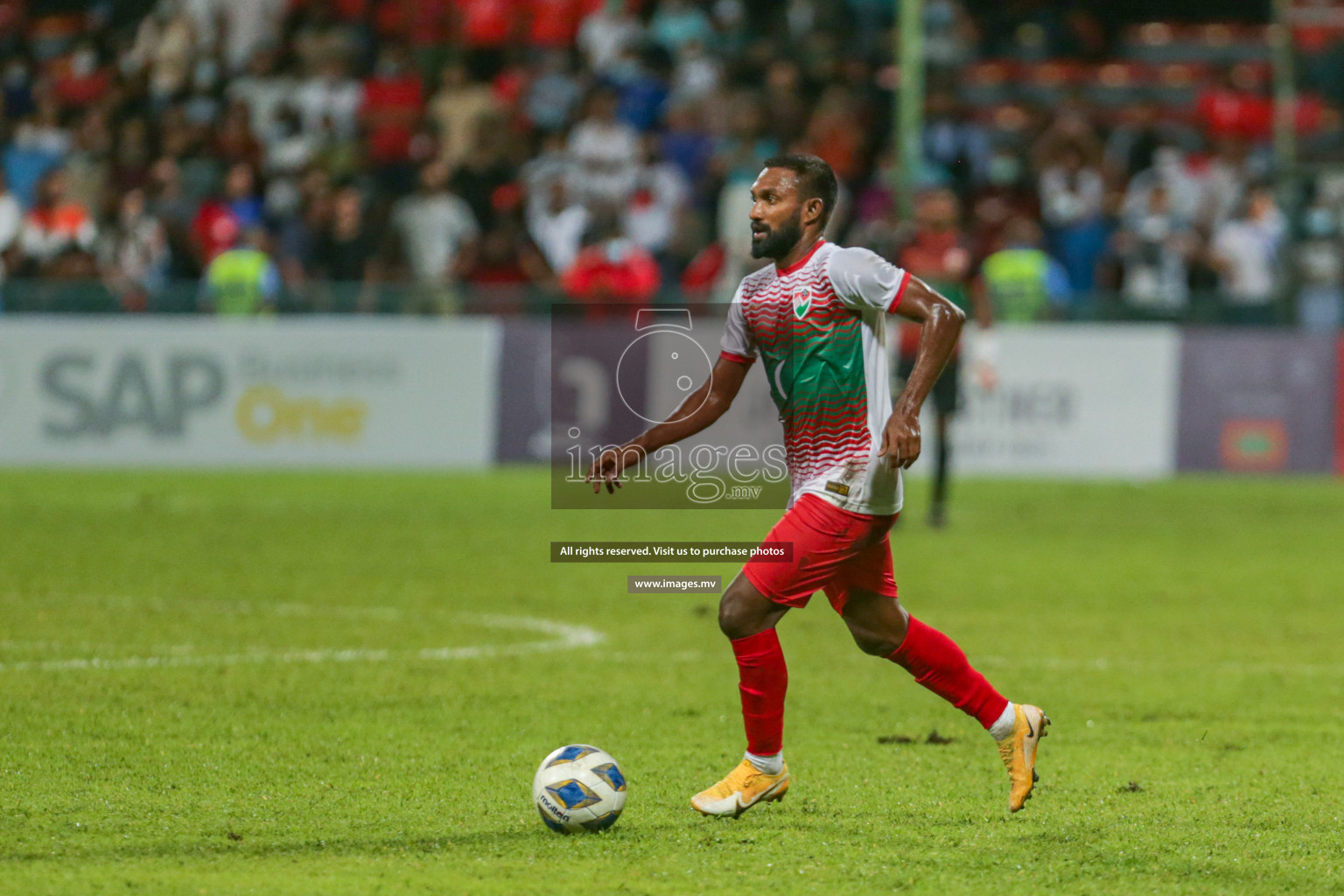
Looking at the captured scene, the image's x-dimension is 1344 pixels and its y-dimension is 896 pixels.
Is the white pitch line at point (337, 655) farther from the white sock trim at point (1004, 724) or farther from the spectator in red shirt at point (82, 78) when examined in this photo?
the spectator in red shirt at point (82, 78)

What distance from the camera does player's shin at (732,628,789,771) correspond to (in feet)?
18.7

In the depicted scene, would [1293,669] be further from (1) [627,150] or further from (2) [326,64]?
(2) [326,64]

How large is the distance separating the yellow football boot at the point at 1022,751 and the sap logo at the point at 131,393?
1308cm

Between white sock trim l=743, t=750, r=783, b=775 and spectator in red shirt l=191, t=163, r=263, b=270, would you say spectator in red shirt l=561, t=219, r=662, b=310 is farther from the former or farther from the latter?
white sock trim l=743, t=750, r=783, b=775

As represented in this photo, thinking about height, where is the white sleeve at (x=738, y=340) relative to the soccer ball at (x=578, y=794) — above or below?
above

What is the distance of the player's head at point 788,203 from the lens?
18.8 feet

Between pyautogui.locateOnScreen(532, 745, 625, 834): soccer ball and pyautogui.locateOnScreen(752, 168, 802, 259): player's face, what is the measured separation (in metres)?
1.53

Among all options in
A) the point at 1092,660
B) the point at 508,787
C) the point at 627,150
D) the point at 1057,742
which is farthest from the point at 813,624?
the point at 627,150

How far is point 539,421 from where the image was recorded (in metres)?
18.2

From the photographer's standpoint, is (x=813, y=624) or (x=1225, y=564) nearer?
(x=813, y=624)

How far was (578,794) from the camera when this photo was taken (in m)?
5.33

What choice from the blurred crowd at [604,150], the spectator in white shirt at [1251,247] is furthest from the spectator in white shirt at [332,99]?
the spectator in white shirt at [1251,247]

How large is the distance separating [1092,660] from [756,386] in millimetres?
8083

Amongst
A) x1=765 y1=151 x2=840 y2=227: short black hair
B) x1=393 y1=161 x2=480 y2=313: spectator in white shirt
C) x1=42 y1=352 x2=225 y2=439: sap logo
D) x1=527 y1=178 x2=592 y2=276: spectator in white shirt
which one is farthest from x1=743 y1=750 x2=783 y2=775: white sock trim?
x1=393 y1=161 x2=480 y2=313: spectator in white shirt
